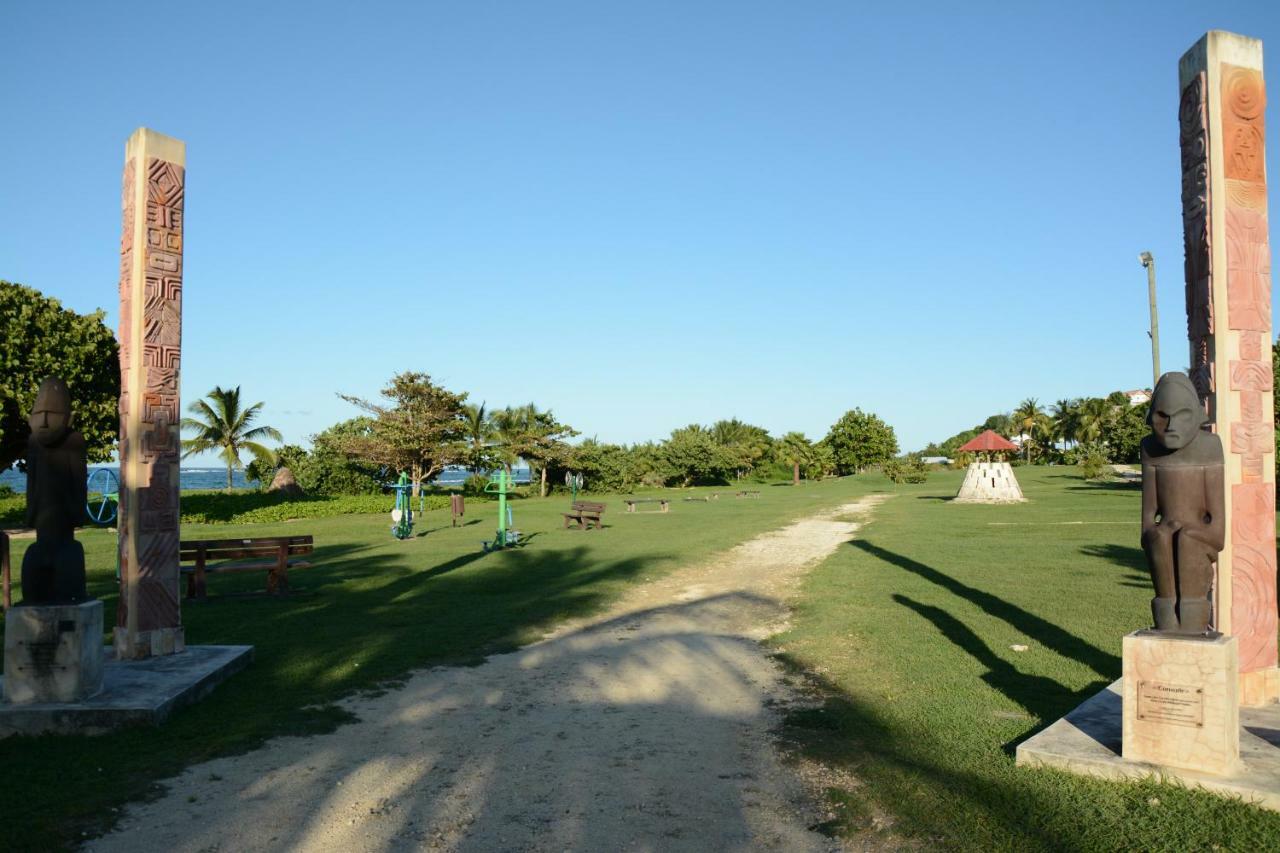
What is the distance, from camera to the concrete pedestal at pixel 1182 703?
482 cm

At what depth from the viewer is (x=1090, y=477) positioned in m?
51.1

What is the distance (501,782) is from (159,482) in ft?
16.5

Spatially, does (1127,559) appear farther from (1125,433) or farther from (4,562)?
(1125,433)

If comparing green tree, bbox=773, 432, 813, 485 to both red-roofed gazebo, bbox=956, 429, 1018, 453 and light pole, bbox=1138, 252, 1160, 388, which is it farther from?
light pole, bbox=1138, 252, 1160, 388

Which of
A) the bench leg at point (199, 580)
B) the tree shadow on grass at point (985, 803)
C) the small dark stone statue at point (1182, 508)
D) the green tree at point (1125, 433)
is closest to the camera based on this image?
the tree shadow on grass at point (985, 803)

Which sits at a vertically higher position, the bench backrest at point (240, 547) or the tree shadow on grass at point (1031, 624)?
the bench backrest at point (240, 547)

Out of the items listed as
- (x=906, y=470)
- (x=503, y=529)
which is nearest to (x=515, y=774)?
(x=503, y=529)

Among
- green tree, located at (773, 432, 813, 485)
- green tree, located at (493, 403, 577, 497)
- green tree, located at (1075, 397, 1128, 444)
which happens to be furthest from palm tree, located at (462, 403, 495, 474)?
green tree, located at (1075, 397, 1128, 444)

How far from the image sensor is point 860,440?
226ft

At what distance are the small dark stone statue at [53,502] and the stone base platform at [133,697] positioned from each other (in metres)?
0.82

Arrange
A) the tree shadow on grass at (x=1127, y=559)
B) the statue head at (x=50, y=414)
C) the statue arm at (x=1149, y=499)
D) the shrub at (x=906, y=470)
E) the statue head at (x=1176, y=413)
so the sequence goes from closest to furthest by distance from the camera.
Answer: the statue head at (x=1176, y=413) → the statue arm at (x=1149, y=499) → the statue head at (x=50, y=414) → the tree shadow on grass at (x=1127, y=559) → the shrub at (x=906, y=470)

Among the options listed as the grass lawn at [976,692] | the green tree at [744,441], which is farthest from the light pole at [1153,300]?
the green tree at [744,441]

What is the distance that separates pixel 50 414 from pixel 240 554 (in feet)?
23.8

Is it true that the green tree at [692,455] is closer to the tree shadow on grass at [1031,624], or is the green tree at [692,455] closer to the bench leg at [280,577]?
the tree shadow on grass at [1031,624]
